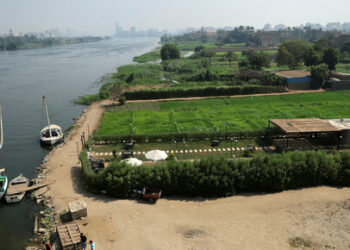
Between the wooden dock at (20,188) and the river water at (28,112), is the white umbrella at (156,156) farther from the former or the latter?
the river water at (28,112)

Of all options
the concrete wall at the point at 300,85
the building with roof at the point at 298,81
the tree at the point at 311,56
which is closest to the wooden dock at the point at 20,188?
the building with roof at the point at 298,81

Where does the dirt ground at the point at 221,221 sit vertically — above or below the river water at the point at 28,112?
below

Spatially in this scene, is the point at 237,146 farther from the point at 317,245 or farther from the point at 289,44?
the point at 289,44

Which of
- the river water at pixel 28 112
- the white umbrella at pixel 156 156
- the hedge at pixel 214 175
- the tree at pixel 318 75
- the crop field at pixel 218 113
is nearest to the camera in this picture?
the river water at pixel 28 112

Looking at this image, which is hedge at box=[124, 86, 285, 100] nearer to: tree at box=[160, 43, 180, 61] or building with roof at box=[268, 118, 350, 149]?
building with roof at box=[268, 118, 350, 149]

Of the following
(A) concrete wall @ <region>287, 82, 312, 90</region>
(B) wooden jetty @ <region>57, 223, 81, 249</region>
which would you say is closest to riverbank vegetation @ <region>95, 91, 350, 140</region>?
(A) concrete wall @ <region>287, 82, 312, 90</region>

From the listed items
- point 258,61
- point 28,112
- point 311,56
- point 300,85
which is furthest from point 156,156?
point 311,56
